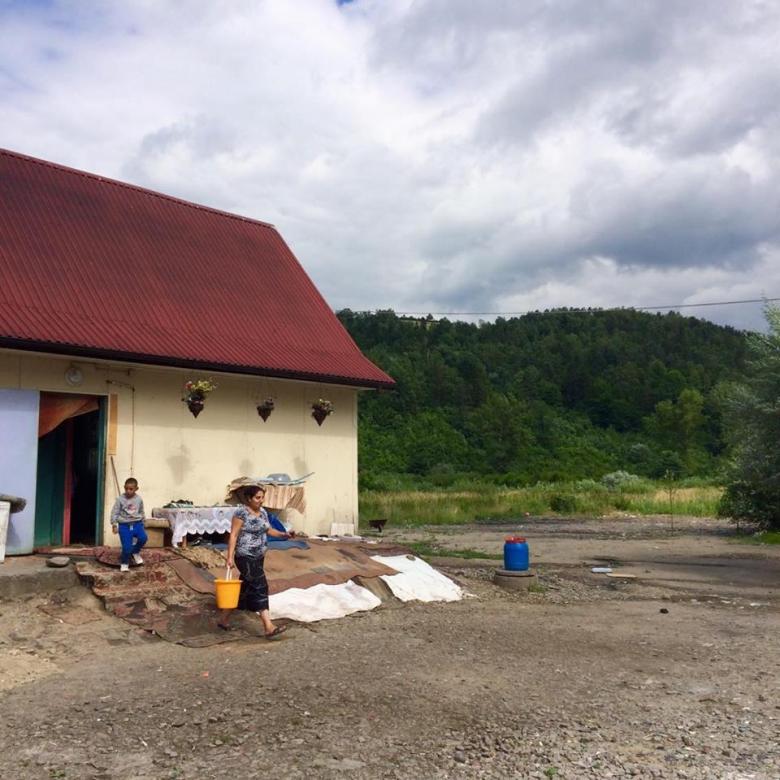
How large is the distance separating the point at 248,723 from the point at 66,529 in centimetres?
762

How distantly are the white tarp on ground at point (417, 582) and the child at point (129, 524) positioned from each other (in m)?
3.38

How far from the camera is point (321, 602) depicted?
33.1 feet

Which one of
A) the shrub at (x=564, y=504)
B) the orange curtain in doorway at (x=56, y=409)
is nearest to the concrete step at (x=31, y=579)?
the orange curtain in doorway at (x=56, y=409)

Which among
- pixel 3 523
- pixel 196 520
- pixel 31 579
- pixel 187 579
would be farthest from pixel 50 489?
pixel 187 579

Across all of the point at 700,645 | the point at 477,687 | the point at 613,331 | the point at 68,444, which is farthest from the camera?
the point at 613,331

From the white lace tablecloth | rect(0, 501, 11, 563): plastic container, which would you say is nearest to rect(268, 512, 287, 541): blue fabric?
the white lace tablecloth

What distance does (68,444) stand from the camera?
1262 cm

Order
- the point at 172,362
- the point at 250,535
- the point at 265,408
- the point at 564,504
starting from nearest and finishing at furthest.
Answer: the point at 250,535 → the point at 172,362 → the point at 265,408 → the point at 564,504

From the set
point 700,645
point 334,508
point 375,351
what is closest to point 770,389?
point 334,508

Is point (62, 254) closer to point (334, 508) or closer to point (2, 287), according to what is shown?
point (2, 287)

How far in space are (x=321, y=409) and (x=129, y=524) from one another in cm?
506

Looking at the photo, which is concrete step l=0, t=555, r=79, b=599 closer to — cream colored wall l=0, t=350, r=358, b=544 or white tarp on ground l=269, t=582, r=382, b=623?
cream colored wall l=0, t=350, r=358, b=544

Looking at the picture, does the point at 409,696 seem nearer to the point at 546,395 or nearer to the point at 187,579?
the point at 187,579

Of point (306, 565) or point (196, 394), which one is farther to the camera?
point (196, 394)
